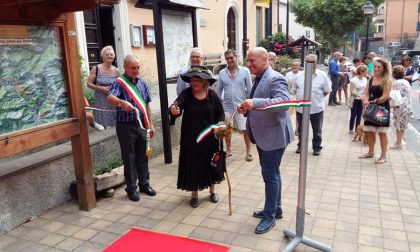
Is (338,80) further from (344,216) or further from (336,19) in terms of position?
(336,19)

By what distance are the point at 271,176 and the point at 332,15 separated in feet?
81.5

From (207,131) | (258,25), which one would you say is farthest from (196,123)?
(258,25)

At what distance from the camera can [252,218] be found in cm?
396

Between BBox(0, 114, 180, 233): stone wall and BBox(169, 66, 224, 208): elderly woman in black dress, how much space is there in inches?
54.2

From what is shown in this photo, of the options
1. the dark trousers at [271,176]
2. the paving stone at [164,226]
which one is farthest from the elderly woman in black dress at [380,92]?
the paving stone at [164,226]

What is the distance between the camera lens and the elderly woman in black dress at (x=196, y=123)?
13.3 ft

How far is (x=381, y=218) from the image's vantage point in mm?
3934

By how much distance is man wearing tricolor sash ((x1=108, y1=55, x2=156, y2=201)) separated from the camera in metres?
4.16

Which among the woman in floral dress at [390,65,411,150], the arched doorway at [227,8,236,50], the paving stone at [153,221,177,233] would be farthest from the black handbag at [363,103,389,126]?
the arched doorway at [227,8,236,50]

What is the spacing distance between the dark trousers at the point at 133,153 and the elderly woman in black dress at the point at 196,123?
49cm

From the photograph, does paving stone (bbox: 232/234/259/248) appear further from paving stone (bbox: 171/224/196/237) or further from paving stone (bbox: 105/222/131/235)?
paving stone (bbox: 105/222/131/235)

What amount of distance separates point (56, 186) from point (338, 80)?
33.4 ft

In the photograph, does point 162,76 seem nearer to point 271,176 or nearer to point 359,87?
point 271,176

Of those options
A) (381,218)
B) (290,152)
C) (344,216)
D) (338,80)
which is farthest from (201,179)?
(338,80)
